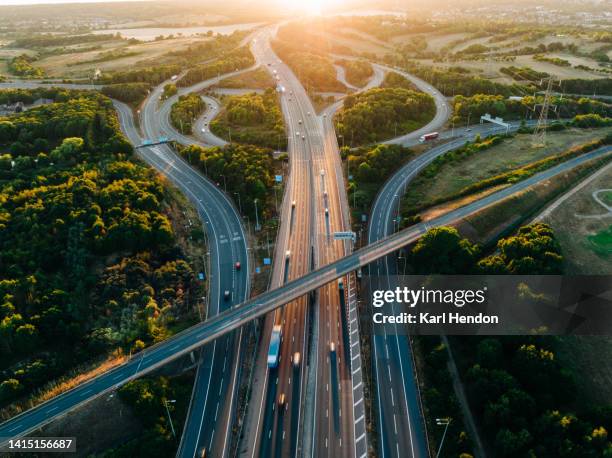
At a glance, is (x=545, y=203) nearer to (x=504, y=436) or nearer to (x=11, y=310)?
(x=504, y=436)

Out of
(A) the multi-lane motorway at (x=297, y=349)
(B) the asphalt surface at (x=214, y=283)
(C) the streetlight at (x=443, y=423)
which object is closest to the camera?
(C) the streetlight at (x=443, y=423)

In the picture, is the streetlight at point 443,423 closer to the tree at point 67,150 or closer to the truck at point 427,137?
the truck at point 427,137

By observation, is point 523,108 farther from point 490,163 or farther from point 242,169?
point 242,169

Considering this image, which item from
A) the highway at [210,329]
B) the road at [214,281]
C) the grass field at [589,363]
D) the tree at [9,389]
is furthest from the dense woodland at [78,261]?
the grass field at [589,363]

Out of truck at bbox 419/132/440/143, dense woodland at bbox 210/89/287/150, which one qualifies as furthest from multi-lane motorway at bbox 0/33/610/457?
truck at bbox 419/132/440/143

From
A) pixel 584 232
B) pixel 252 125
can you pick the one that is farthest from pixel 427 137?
pixel 584 232

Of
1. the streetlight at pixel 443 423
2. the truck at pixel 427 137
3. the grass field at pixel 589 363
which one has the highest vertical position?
the truck at pixel 427 137
